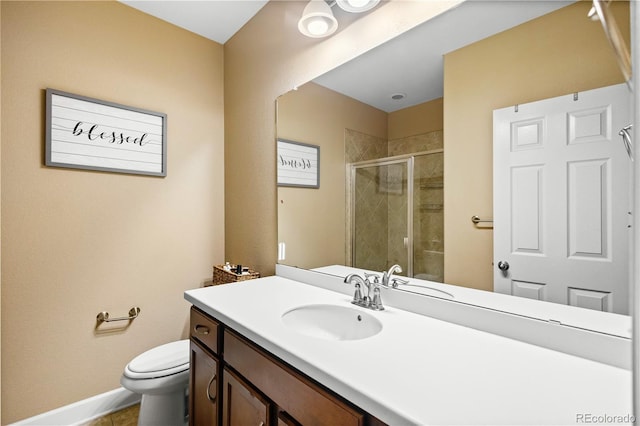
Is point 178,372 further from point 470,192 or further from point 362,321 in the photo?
point 470,192

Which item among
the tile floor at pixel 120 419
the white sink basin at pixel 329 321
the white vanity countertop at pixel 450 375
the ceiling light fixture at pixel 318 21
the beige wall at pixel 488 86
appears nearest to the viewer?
the white vanity countertop at pixel 450 375

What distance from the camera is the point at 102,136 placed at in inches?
71.9

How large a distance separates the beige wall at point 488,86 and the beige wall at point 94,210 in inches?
69.3

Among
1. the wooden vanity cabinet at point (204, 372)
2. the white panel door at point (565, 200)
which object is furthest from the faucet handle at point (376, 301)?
the wooden vanity cabinet at point (204, 372)

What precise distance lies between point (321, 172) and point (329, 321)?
0.77 m

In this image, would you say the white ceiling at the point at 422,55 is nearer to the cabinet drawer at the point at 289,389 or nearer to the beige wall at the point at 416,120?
the beige wall at the point at 416,120

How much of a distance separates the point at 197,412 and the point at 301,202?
111 cm

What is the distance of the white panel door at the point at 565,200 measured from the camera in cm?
77

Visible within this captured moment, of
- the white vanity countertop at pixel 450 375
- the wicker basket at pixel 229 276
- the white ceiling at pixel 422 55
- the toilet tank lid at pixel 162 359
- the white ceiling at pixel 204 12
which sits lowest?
the toilet tank lid at pixel 162 359

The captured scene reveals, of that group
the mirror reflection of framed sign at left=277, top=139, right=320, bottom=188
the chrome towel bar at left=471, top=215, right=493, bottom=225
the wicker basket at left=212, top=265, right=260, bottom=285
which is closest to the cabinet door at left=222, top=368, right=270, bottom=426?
the wicker basket at left=212, top=265, right=260, bottom=285

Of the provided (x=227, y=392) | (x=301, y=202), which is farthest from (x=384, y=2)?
(x=227, y=392)

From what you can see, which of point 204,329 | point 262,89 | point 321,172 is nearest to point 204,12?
point 262,89

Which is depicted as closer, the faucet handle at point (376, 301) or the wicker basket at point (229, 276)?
the faucet handle at point (376, 301)

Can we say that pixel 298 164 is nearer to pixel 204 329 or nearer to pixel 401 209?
pixel 401 209
